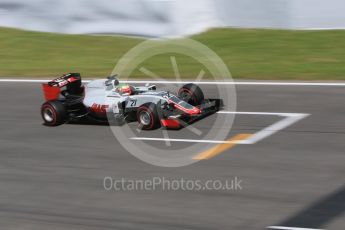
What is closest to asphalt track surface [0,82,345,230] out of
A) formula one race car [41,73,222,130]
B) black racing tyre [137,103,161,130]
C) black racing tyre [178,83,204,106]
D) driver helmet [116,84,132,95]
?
formula one race car [41,73,222,130]

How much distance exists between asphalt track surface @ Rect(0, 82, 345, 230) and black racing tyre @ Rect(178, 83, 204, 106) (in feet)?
2.82

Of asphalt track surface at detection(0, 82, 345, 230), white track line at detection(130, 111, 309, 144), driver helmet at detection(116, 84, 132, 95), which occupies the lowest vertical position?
asphalt track surface at detection(0, 82, 345, 230)

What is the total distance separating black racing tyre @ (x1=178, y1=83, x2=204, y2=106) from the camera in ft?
39.4

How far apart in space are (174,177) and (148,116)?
212 cm

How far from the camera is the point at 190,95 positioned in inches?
472

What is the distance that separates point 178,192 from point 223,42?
34.1ft

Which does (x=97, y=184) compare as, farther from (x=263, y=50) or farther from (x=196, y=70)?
(x=263, y=50)

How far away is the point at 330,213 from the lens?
762 cm

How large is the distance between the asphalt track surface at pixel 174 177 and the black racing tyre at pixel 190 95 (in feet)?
2.82

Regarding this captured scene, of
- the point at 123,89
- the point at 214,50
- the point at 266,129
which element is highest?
the point at 214,50

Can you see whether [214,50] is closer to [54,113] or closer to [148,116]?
[54,113]

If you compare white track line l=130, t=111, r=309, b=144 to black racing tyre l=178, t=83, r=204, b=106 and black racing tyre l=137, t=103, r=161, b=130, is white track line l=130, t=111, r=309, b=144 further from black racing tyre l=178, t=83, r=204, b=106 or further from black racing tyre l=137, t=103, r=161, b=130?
black racing tyre l=178, t=83, r=204, b=106

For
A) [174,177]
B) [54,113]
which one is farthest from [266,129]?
[54,113]

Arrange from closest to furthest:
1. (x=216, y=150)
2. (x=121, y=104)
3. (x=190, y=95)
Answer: (x=216, y=150)
(x=121, y=104)
(x=190, y=95)
